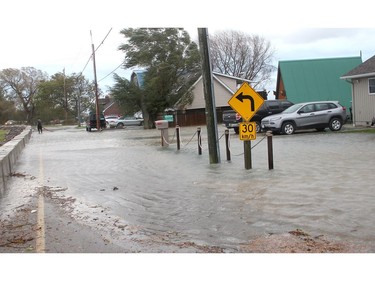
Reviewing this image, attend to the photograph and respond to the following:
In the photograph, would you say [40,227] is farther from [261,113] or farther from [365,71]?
[365,71]

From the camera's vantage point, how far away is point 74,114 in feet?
304

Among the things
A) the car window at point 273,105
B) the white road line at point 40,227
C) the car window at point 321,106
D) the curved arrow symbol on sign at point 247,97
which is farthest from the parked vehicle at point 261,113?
the white road line at point 40,227

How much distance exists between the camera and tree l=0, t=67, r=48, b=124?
77312 millimetres

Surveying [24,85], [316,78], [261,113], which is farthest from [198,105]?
[24,85]

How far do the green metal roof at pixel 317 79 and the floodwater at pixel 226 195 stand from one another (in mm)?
22327

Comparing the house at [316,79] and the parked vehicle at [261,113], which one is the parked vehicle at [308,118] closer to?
the parked vehicle at [261,113]

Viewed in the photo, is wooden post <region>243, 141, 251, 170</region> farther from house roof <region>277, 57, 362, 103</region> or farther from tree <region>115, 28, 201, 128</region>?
tree <region>115, 28, 201, 128</region>

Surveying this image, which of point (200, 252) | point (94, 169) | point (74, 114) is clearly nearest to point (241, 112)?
point (94, 169)

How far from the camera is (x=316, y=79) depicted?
3594cm

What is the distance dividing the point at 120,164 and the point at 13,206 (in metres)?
5.42

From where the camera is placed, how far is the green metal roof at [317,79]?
35.1m

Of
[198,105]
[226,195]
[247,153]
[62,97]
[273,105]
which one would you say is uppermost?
[62,97]

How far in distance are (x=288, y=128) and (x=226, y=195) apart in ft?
45.1

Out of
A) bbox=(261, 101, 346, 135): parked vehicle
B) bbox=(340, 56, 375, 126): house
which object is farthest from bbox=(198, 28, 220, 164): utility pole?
bbox=(340, 56, 375, 126): house
